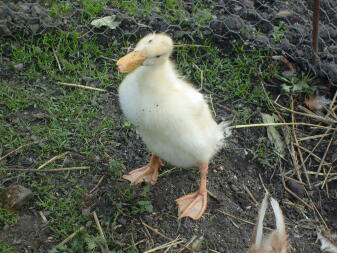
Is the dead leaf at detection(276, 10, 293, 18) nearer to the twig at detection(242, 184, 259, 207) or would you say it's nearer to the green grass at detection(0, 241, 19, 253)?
the twig at detection(242, 184, 259, 207)

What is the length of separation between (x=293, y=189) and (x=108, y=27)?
1538 millimetres

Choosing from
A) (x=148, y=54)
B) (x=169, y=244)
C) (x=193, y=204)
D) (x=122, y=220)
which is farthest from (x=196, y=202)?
(x=148, y=54)

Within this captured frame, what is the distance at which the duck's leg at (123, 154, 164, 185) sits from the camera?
103 inches

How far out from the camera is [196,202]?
252cm

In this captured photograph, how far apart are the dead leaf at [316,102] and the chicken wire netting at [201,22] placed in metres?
0.12

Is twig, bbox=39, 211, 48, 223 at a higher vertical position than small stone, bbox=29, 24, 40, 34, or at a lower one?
lower

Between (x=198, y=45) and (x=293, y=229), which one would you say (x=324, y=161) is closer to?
(x=293, y=229)

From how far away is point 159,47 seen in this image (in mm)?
2184

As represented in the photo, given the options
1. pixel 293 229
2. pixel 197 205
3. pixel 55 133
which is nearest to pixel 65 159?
pixel 55 133

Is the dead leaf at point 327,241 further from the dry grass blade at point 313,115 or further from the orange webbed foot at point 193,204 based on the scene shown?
the dry grass blade at point 313,115

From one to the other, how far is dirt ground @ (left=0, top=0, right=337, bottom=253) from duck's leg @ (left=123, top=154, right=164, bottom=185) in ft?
0.13

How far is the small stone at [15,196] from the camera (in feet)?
7.76

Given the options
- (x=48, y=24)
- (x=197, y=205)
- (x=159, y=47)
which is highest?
(x=159, y=47)

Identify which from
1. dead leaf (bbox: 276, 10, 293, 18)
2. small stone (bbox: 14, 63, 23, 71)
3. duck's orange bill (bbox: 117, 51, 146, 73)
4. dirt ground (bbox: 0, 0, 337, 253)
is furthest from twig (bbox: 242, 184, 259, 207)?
small stone (bbox: 14, 63, 23, 71)
